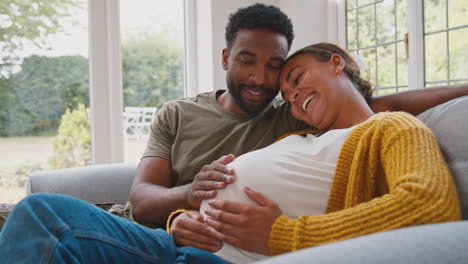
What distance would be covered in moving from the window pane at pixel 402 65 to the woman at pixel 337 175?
4.43 feet

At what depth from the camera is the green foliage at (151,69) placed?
9.46 feet

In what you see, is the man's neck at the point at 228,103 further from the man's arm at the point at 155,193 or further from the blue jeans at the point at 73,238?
the blue jeans at the point at 73,238

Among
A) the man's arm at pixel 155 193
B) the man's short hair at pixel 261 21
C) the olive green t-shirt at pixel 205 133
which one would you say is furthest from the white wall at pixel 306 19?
the man's arm at pixel 155 193

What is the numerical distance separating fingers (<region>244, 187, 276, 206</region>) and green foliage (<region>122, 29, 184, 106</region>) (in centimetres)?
202

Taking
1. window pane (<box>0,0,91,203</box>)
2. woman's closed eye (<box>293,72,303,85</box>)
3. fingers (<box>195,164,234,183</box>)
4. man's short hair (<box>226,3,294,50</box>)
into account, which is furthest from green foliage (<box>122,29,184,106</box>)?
fingers (<box>195,164,234,183</box>)

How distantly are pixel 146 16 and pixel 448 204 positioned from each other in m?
2.56

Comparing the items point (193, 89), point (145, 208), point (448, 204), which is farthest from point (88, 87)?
point (448, 204)

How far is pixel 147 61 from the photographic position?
116 inches

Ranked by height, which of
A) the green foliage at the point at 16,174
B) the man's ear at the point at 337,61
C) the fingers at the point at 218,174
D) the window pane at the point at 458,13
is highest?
the window pane at the point at 458,13

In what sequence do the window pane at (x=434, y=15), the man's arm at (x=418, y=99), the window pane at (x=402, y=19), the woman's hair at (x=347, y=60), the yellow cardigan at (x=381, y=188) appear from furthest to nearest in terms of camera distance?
the window pane at (x=402, y=19)
the window pane at (x=434, y=15)
the woman's hair at (x=347, y=60)
the man's arm at (x=418, y=99)
the yellow cardigan at (x=381, y=188)

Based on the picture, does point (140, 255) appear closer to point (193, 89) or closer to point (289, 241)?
point (289, 241)

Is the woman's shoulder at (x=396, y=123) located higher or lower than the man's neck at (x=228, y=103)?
lower

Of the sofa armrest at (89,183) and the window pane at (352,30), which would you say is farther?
the window pane at (352,30)

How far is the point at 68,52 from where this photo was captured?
8.60 ft
